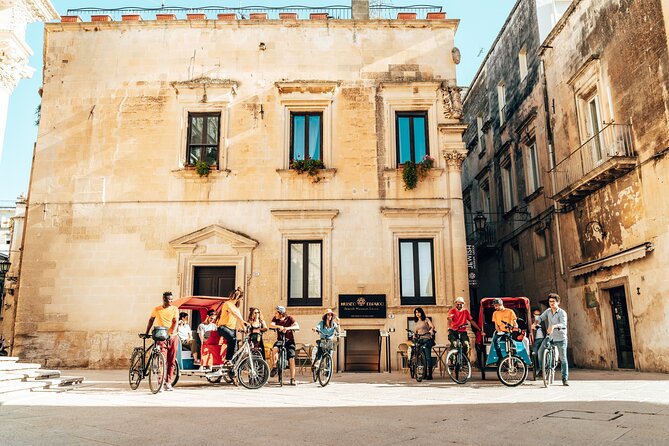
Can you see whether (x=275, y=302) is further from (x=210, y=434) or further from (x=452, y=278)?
(x=210, y=434)

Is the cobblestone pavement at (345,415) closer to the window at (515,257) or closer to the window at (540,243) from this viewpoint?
the window at (540,243)

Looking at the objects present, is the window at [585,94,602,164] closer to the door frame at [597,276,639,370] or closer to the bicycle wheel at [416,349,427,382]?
the door frame at [597,276,639,370]

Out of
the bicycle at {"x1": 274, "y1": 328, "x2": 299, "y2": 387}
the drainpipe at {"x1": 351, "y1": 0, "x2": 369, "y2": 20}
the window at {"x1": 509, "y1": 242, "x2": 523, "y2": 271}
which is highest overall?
the drainpipe at {"x1": 351, "y1": 0, "x2": 369, "y2": 20}

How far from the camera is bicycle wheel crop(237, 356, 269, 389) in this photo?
10.2 meters

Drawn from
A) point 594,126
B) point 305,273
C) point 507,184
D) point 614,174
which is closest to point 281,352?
point 305,273

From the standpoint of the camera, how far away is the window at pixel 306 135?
17125mm

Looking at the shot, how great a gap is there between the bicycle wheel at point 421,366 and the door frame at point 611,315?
6.08 meters

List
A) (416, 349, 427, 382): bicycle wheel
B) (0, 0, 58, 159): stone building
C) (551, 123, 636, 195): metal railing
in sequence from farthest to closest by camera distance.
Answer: (551, 123, 636, 195): metal railing
(416, 349, 427, 382): bicycle wheel
(0, 0, 58, 159): stone building

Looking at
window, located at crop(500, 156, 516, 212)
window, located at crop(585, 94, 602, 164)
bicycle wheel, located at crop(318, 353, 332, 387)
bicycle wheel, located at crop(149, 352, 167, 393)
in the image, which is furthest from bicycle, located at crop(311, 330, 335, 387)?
window, located at crop(500, 156, 516, 212)

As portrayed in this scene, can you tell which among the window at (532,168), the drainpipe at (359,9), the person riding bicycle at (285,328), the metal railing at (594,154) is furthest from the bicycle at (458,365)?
the drainpipe at (359,9)

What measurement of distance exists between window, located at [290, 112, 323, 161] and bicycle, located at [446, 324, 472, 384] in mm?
7996

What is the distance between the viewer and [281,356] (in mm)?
11250

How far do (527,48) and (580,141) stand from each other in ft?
19.0

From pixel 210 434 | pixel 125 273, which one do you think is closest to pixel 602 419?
pixel 210 434
